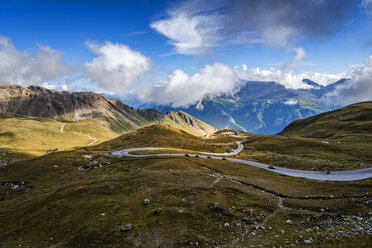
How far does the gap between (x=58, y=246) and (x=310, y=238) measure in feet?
109

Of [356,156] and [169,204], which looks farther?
[356,156]

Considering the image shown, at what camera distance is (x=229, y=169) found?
7694 cm

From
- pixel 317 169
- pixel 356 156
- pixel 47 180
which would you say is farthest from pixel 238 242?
pixel 356 156

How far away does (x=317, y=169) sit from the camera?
257 ft

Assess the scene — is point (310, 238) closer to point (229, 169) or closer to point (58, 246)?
point (58, 246)

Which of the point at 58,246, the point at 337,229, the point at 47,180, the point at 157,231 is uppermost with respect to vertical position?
the point at 337,229

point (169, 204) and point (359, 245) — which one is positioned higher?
point (359, 245)

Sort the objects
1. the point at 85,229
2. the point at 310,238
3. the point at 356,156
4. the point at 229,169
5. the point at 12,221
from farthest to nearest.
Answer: the point at 356,156 → the point at 229,169 → the point at 12,221 → the point at 85,229 → the point at 310,238

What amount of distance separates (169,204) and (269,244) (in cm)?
1976

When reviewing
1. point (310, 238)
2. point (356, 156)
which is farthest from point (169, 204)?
point (356, 156)

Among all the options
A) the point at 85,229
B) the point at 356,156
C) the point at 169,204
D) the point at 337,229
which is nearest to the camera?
the point at 337,229

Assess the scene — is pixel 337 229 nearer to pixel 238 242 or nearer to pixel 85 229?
pixel 238 242

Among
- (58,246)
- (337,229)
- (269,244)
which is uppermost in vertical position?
(337,229)

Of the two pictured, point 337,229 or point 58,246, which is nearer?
point 337,229
